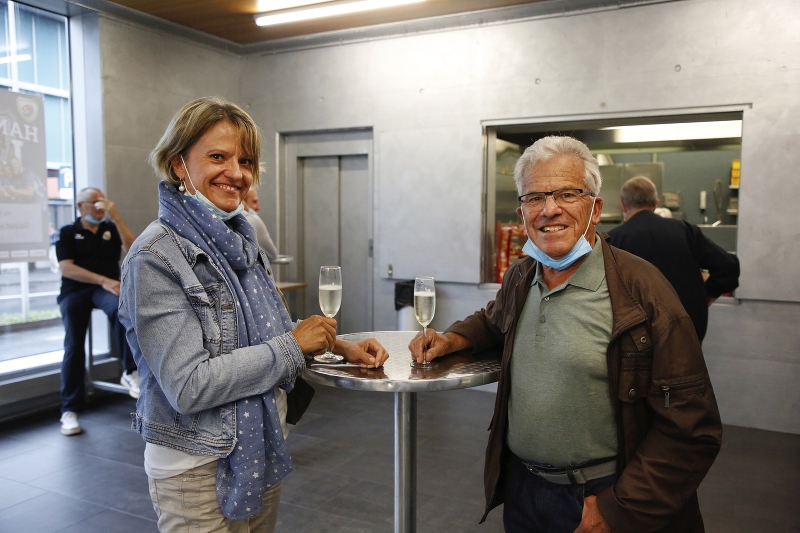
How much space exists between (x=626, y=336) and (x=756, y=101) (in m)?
4.01

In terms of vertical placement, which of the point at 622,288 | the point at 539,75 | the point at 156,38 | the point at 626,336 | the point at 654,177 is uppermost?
the point at 156,38

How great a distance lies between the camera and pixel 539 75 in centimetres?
544

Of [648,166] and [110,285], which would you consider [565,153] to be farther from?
[648,166]

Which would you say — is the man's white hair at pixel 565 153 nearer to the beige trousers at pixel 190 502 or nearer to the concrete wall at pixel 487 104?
the beige trousers at pixel 190 502

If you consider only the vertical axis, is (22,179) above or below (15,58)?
below

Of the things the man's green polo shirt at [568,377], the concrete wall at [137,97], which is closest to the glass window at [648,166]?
the concrete wall at [137,97]

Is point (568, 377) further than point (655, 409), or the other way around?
point (568, 377)

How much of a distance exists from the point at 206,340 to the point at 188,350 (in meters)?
0.07

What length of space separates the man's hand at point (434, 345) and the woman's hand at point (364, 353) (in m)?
0.10

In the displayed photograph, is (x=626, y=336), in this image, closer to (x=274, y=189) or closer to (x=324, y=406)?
(x=324, y=406)

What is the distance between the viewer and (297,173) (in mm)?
6973

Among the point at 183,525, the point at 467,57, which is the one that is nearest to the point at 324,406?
the point at 467,57

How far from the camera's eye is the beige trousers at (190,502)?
157 cm

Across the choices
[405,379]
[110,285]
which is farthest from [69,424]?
[405,379]
